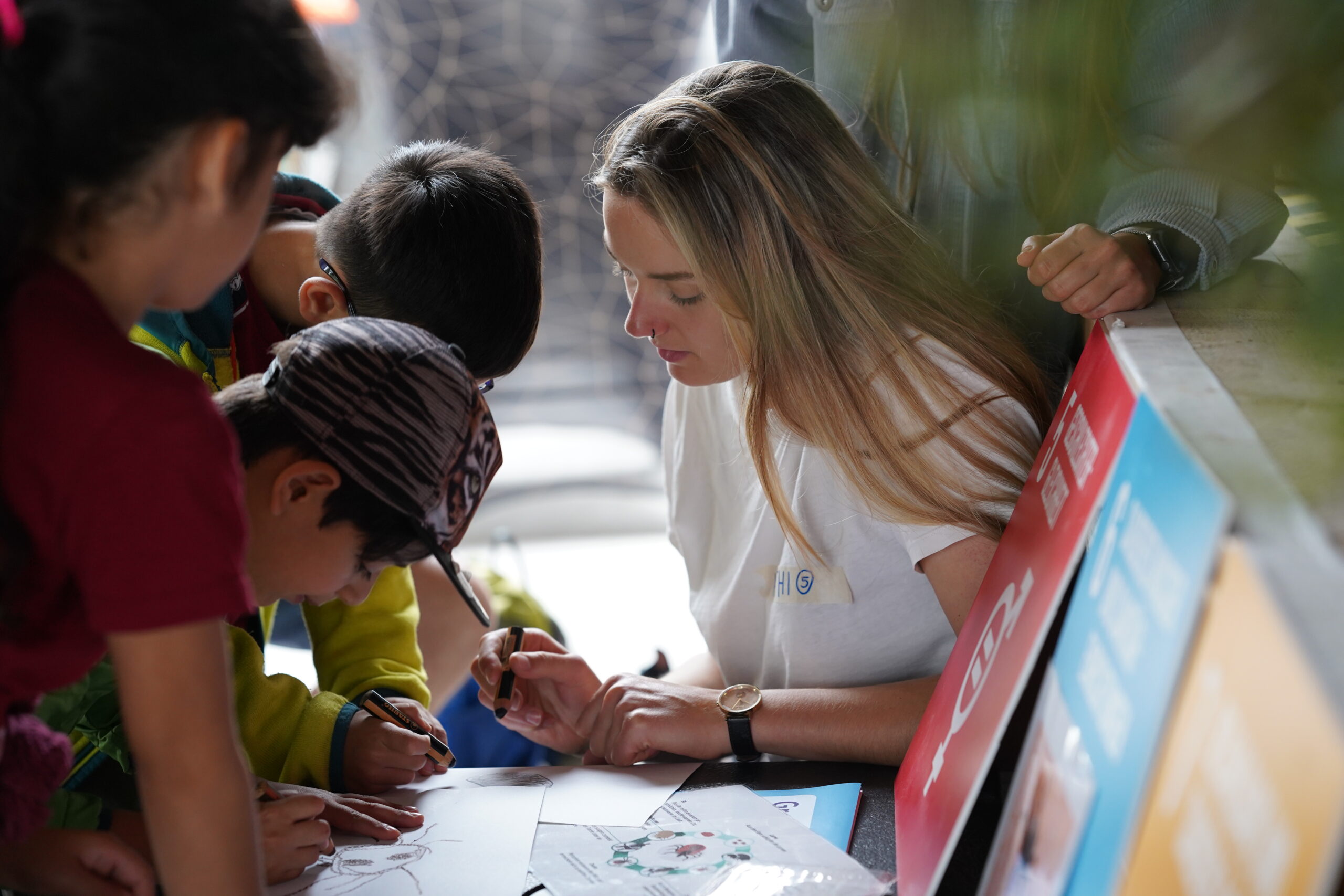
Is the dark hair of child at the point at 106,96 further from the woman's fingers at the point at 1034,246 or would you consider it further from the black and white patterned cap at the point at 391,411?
the woman's fingers at the point at 1034,246

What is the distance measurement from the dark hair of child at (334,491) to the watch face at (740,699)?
0.38 metres

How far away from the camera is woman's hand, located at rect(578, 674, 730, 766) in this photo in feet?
3.44

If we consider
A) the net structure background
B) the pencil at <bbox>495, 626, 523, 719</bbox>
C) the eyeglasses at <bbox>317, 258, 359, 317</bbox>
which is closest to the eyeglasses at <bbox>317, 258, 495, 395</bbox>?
the eyeglasses at <bbox>317, 258, 359, 317</bbox>

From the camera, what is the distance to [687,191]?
1.10 metres

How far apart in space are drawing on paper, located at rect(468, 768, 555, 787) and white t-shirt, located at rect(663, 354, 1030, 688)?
33 centimetres

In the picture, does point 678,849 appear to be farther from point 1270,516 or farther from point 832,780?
point 1270,516

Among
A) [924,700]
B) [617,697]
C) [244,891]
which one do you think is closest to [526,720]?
[617,697]

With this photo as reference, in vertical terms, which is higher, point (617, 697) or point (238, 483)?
point (238, 483)

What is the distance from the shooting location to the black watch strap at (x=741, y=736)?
3.43ft

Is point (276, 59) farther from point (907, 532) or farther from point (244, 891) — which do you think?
point (907, 532)

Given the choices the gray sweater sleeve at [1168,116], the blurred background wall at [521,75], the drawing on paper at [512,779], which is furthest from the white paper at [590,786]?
the blurred background wall at [521,75]

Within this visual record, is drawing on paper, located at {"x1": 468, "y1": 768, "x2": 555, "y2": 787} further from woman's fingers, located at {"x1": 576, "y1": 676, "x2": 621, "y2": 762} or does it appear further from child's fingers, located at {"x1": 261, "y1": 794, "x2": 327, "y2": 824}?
child's fingers, located at {"x1": 261, "y1": 794, "x2": 327, "y2": 824}

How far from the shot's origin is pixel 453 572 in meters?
0.87

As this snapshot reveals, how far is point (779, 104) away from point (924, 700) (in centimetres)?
64
